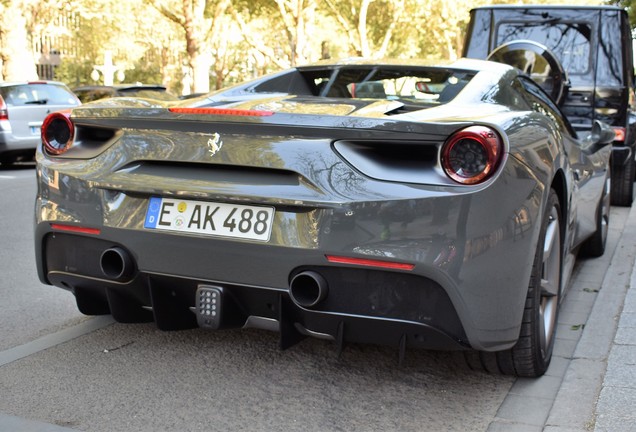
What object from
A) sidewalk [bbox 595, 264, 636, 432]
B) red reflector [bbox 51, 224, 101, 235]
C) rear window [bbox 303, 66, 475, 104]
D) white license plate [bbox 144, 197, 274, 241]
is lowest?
sidewalk [bbox 595, 264, 636, 432]

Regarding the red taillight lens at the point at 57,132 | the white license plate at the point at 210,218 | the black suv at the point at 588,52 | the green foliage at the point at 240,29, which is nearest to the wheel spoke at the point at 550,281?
the white license plate at the point at 210,218

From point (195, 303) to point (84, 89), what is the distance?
1892 centimetres

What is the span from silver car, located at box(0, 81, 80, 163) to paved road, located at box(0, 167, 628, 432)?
10346 mm

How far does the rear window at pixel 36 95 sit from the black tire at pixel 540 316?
40.7 ft

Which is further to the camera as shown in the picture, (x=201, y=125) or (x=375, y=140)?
(x=201, y=125)

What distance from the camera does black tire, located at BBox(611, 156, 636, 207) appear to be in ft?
31.9

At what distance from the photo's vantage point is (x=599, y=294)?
5.50m

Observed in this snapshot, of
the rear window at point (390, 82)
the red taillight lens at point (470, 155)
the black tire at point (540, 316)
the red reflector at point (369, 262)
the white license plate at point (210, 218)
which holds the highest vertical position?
the rear window at point (390, 82)

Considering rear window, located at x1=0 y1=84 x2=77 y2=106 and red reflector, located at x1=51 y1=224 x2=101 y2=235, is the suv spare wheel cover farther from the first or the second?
rear window, located at x1=0 y1=84 x2=77 y2=106

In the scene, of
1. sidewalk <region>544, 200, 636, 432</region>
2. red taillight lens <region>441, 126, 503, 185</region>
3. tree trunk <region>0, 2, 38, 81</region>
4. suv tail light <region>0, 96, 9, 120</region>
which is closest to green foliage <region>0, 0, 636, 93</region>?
tree trunk <region>0, 2, 38, 81</region>

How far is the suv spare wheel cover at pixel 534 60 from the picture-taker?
26.3 feet

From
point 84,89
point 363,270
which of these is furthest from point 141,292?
point 84,89

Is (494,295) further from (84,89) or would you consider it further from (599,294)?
(84,89)

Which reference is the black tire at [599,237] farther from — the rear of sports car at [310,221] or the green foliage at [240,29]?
the green foliage at [240,29]
